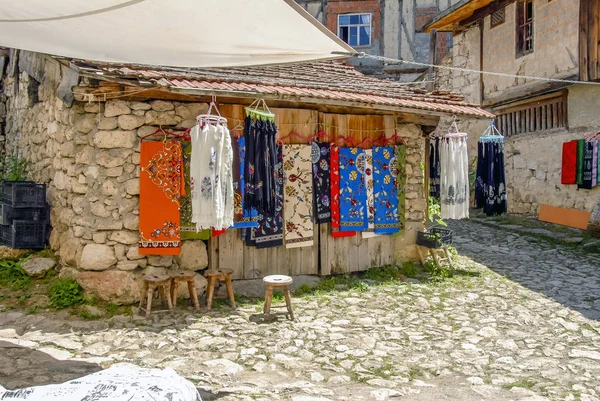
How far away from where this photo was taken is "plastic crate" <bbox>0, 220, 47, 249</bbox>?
7355 millimetres

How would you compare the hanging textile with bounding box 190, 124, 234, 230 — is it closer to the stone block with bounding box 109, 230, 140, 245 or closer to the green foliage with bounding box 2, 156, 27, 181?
the stone block with bounding box 109, 230, 140, 245

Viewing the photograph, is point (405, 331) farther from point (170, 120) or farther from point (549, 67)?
point (549, 67)

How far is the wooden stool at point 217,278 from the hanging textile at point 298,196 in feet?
4.05

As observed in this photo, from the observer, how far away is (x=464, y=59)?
16.1 m

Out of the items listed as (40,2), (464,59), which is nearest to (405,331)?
(40,2)

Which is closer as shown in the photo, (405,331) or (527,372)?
(527,372)

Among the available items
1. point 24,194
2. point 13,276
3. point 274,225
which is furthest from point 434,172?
point 13,276

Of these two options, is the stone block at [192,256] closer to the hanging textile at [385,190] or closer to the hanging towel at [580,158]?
the hanging textile at [385,190]

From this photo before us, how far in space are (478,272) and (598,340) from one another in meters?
3.14

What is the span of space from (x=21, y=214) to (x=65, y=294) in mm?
1650

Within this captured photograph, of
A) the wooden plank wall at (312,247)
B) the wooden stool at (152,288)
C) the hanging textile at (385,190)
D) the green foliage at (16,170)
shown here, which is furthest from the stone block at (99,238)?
the hanging textile at (385,190)

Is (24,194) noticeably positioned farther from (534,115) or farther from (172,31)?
(534,115)

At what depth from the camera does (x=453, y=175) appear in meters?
8.40

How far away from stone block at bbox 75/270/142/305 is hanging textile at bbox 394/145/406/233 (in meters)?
4.20
